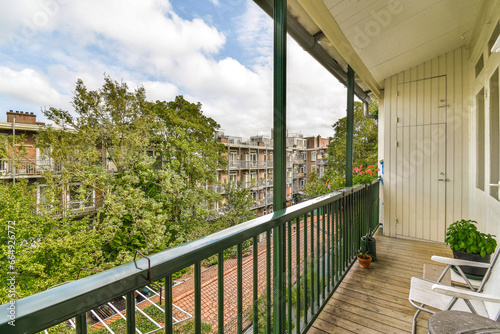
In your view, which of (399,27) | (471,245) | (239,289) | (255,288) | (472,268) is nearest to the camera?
(239,289)

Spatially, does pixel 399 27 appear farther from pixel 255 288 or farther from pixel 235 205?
pixel 255 288

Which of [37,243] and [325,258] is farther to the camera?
[325,258]

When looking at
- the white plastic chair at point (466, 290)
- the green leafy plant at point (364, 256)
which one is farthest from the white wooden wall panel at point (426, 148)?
the white plastic chair at point (466, 290)

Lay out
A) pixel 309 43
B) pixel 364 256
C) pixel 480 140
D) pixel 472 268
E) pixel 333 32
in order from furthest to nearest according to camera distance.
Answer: pixel 364 256 < pixel 480 140 < pixel 309 43 < pixel 333 32 < pixel 472 268

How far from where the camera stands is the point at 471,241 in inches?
77.8

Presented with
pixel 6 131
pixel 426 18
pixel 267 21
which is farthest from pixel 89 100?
pixel 426 18

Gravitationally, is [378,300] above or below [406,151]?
below

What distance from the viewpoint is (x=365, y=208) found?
3.36 meters

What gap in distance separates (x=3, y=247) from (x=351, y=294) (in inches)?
102

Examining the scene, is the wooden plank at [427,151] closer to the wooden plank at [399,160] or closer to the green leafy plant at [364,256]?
the wooden plank at [399,160]

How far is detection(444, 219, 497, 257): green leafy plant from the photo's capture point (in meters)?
1.92

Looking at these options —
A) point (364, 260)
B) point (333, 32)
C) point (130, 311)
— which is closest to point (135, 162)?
point (130, 311)

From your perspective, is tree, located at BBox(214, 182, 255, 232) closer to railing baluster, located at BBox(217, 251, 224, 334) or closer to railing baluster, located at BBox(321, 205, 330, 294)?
railing baluster, located at BBox(217, 251, 224, 334)

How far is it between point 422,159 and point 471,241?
2082 millimetres
